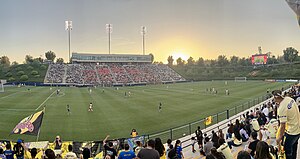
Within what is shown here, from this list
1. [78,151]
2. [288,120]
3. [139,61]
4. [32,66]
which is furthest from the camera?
[139,61]

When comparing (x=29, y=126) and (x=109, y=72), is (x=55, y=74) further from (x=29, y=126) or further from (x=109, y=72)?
(x=29, y=126)

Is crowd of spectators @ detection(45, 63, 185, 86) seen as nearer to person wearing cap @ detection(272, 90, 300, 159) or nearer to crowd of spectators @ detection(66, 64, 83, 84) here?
crowd of spectators @ detection(66, 64, 83, 84)

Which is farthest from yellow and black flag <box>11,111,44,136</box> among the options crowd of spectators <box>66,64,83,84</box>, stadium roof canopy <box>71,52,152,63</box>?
stadium roof canopy <box>71,52,152,63</box>

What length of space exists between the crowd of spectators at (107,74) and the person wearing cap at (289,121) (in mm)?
84467

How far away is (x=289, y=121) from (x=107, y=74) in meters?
101

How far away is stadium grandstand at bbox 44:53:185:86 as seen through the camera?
313ft


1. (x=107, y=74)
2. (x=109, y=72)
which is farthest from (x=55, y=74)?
(x=109, y=72)

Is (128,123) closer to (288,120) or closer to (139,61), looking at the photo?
(288,120)

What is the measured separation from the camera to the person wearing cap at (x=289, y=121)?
221 inches

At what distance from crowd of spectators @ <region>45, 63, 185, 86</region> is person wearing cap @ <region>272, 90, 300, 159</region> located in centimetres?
8447

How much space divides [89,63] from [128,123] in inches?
3883

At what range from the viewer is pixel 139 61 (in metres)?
131

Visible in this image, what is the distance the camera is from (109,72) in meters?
107

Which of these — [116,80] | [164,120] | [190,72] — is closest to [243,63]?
[190,72]
